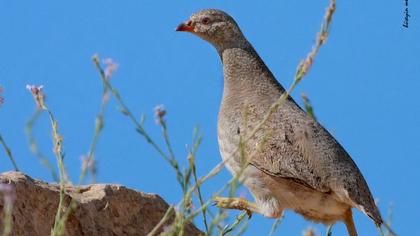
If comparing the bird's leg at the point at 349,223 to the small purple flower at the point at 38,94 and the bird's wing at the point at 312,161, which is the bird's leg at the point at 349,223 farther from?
the small purple flower at the point at 38,94

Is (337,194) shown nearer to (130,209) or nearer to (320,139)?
(320,139)

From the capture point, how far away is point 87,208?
5.42m

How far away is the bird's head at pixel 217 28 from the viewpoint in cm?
802

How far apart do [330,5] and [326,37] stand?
12 cm

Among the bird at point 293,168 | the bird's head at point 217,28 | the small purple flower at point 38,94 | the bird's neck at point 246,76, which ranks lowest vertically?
the small purple flower at point 38,94

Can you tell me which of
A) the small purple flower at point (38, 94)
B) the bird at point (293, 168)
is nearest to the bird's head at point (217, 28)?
the bird at point (293, 168)

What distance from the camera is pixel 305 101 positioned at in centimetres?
346

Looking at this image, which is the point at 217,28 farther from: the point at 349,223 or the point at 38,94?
the point at 38,94

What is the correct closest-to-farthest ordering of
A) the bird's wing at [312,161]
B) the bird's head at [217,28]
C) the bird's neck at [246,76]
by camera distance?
the bird's wing at [312,161], the bird's neck at [246,76], the bird's head at [217,28]

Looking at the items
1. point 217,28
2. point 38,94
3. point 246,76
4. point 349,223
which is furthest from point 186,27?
point 38,94

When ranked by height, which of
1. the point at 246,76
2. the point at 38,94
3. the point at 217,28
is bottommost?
the point at 38,94

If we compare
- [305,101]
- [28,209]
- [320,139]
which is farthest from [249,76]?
[305,101]

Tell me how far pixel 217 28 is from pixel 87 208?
308 cm

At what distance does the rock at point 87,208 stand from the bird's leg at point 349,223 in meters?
1.31
